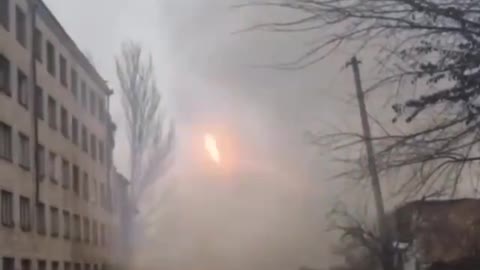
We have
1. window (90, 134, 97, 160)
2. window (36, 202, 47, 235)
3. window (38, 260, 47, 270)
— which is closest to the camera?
window (38, 260, 47, 270)

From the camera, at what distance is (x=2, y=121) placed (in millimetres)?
24484

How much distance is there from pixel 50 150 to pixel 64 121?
11.4ft

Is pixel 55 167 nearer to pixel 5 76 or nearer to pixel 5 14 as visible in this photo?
pixel 5 76

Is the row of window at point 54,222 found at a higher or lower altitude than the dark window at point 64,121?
lower

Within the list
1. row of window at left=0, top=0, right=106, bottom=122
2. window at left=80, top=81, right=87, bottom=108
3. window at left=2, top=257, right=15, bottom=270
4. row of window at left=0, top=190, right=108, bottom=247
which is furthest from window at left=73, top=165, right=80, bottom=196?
window at left=2, top=257, right=15, bottom=270

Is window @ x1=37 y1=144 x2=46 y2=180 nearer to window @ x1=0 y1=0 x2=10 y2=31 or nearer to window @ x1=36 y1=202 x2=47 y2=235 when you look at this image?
window @ x1=36 y1=202 x2=47 y2=235

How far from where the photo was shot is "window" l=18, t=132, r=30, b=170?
26656 millimetres

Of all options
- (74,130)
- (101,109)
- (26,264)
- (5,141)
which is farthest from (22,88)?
Result: (101,109)

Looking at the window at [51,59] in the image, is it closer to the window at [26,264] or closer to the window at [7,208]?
the window at [7,208]

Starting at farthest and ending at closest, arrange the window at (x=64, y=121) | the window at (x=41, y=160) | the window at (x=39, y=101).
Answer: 1. the window at (x=64, y=121)
2. the window at (x=39, y=101)
3. the window at (x=41, y=160)

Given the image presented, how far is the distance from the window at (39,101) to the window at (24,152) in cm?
177

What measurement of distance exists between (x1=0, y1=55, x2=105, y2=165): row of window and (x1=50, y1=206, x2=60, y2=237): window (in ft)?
10.8

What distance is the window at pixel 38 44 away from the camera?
29.3 m

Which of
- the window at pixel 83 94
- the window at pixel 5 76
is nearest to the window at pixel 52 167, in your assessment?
the window at pixel 5 76
